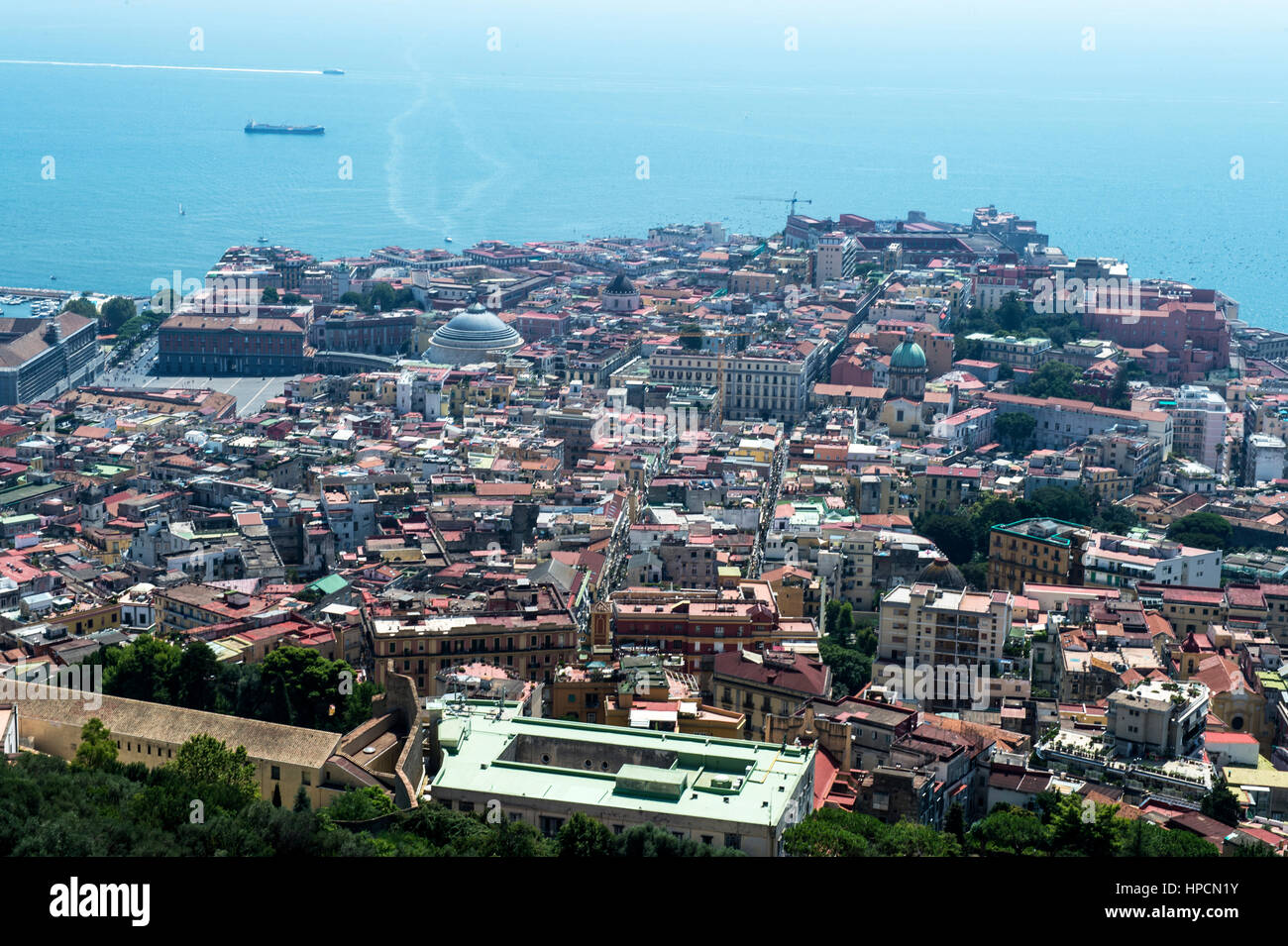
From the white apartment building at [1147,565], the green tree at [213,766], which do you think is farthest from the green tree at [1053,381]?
the green tree at [213,766]

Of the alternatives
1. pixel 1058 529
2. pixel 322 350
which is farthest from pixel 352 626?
pixel 322 350

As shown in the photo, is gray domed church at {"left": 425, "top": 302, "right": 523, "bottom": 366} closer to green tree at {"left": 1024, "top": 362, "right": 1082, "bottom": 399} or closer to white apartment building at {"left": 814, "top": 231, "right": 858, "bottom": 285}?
white apartment building at {"left": 814, "top": 231, "right": 858, "bottom": 285}

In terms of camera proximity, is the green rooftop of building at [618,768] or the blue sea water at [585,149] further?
the blue sea water at [585,149]

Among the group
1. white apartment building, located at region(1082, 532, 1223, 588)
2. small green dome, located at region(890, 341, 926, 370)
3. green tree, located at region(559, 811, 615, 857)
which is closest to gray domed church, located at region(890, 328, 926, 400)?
small green dome, located at region(890, 341, 926, 370)

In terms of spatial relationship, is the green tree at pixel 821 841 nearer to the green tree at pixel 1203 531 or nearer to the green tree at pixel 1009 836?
the green tree at pixel 1009 836

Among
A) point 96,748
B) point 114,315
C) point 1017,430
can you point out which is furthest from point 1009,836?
point 114,315
